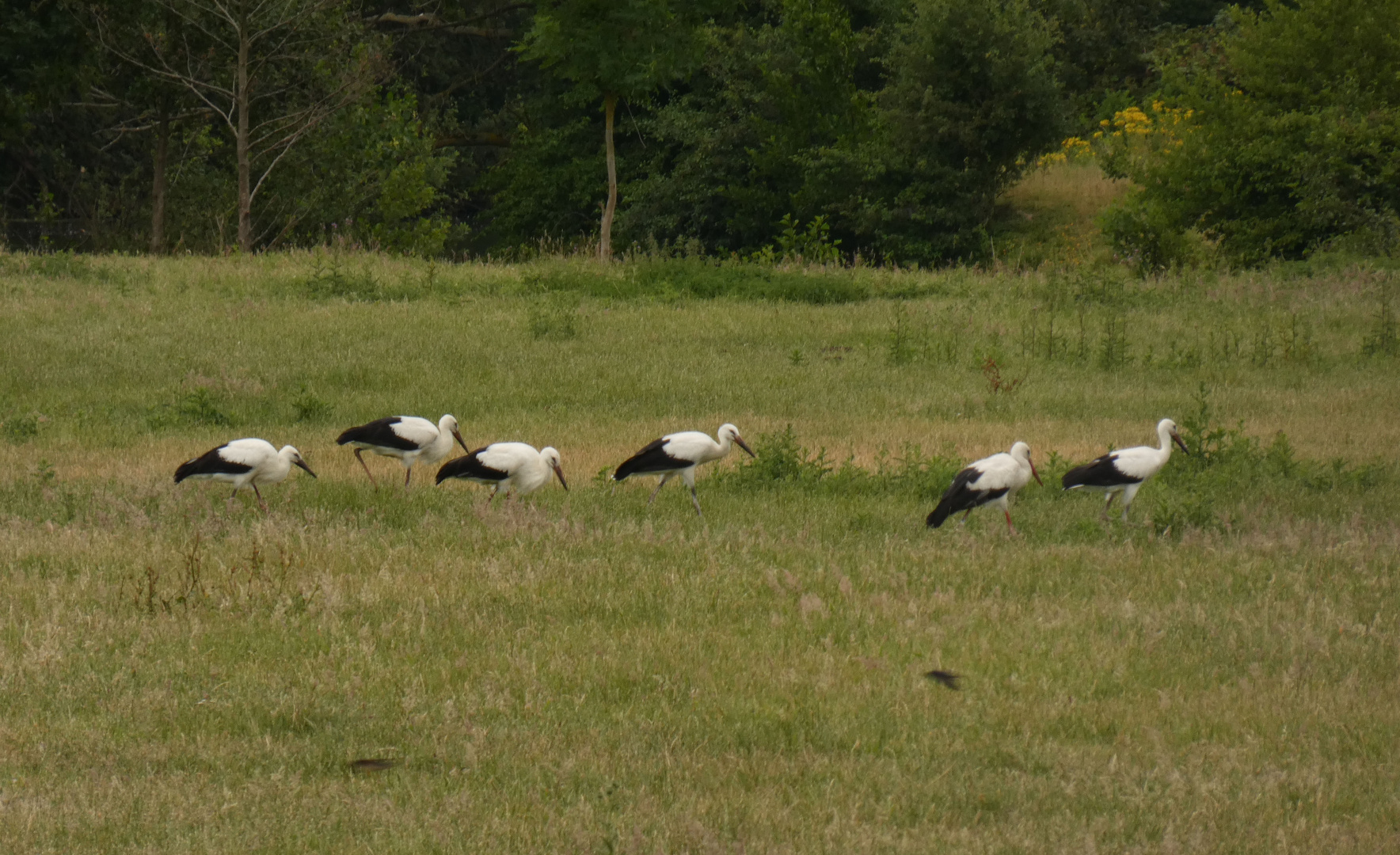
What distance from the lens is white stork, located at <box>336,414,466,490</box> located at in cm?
1297

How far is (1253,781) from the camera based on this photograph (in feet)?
20.4

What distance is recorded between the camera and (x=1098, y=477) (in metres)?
11.5

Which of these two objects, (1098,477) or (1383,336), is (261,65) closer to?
(1383,336)

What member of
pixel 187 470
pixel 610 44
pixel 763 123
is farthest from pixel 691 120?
pixel 187 470

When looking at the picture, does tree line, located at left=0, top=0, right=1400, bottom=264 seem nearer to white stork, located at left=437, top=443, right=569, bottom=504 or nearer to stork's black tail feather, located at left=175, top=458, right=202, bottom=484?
stork's black tail feather, located at left=175, top=458, right=202, bottom=484

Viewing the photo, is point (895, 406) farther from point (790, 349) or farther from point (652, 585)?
point (652, 585)

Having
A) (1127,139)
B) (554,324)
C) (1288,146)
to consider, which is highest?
(1127,139)

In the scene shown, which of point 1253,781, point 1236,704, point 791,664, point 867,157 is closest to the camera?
point 1253,781

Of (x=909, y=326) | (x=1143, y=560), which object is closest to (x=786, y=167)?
(x=909, y=326)

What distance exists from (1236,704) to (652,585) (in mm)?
3687

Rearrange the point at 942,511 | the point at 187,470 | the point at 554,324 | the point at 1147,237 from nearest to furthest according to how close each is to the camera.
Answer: the point at 942,511 < the point at 187,470 < the point at 554,324 < the point at 1147,237

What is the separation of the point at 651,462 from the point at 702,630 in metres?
3.96

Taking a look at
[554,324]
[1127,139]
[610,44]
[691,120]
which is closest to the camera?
[554,324]

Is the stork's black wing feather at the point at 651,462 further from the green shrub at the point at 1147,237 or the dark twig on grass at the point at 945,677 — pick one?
the green shrub at the point at 1147,237
